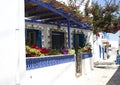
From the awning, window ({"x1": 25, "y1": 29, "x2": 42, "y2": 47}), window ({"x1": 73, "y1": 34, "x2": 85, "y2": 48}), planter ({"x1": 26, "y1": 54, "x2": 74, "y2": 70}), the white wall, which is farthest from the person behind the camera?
window ({"x1": 73, "y1": 34, "x2": 85, "y2": 48})

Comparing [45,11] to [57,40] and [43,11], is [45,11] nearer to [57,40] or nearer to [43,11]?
[43,11]

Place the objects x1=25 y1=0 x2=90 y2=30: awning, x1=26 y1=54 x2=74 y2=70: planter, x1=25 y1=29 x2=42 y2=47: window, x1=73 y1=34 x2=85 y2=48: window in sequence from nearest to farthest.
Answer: x1=26 y1=54 x2=74 y2=70: planter
x1=25 y1=0 x2=90 y2=30: awning
x1=25 y1=29 x2=42 y2=47: window
x1=73 y1=34 x2=85 y2=48: window

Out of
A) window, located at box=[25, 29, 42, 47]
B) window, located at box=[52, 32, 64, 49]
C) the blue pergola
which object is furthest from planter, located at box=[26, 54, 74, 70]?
window, located at box=[52, 32, 64, 49]

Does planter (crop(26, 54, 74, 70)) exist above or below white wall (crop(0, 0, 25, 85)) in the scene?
below

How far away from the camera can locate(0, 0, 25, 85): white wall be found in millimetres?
5016

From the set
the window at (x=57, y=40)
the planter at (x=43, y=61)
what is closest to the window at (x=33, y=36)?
the window at (x=57, y=40)

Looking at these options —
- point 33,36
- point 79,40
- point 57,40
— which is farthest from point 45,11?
point 79,40

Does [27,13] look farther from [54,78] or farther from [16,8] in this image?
[16,8]

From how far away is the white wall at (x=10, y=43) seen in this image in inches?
197

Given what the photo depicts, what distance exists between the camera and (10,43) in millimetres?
5098

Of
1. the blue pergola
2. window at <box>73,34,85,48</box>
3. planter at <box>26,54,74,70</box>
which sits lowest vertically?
planter at <box>26,54,74,70</box>

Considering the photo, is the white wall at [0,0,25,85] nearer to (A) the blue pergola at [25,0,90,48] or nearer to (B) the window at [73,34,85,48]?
(A) the blue pergola at [25,0,90,48]

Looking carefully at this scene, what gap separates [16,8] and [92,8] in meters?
16.7

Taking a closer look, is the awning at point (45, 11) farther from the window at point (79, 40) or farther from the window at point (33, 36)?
the window at point (79, 40)
